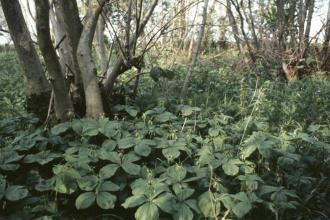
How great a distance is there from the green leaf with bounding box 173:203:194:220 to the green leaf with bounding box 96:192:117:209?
1.11 ft

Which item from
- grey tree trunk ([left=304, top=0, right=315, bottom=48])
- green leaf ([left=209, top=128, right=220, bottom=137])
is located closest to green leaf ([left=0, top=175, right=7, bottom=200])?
green leaf ([left=209, top=128, right=220, bottom=137])

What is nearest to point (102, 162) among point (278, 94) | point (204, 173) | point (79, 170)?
point (79, 170)

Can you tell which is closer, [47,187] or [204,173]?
[47,187]

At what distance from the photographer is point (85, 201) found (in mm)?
2213

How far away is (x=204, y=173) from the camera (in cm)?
252

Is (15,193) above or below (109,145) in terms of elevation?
below

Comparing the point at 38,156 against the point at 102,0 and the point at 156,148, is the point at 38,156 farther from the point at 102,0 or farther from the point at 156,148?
the point at 102,0

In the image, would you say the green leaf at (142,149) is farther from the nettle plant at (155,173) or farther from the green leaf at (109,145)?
the green leaf at (109,145)

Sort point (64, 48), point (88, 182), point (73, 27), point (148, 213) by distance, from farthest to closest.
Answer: point (64, 48)
point (73, 27)
point (88, 182)
point (148, 213)

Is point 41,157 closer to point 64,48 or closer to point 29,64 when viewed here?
→ point 29,64

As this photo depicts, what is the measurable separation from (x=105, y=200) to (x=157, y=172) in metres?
0.44

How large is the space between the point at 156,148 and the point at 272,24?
19.4 feet

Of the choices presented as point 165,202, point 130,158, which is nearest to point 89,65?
point 130,158

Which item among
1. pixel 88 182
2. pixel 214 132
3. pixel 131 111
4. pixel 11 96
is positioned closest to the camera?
pixel 88 182
